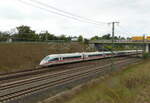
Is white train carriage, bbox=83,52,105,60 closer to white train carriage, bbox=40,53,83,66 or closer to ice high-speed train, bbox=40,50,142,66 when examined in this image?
ice high-speed train, bbox=40,50,142,66

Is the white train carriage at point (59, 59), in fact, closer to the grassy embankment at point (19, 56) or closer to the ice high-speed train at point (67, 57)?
the ice high-speed train at point (67, 57)

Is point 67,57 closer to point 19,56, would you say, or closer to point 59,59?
point 59,59

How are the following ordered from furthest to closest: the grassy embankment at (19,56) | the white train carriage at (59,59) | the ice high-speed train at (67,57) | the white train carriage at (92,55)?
the white train carriage at (92,55), the ice high-speed train at (67,57), the white train carriage at (59,59), the grassy embankment at (19,56)

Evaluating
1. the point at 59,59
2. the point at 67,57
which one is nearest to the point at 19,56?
the point at 59,59

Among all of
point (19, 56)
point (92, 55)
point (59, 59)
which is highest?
point (19, 56)

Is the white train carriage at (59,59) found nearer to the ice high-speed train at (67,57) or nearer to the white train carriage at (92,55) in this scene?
the ice high-speed train at (67,57)

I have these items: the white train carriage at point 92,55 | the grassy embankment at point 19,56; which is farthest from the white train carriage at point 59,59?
the grassy embankment at point 19,56

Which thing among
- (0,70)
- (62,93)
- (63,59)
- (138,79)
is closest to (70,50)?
(63,59)

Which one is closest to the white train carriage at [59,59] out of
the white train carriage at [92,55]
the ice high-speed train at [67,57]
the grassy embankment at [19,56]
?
the ice high-speed train at [67,57]

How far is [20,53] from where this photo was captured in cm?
3158

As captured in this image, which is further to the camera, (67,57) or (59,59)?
(67,57)

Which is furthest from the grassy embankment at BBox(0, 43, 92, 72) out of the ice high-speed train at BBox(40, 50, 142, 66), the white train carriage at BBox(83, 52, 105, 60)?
the white train carriage at BBox(83, 52, 105, 60)

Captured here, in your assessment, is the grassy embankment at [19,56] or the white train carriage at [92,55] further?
the white train carriage at [92,55]

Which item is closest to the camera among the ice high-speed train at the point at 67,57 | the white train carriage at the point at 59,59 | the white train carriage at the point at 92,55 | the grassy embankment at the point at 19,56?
the grassy embankment at the point at 19,56
